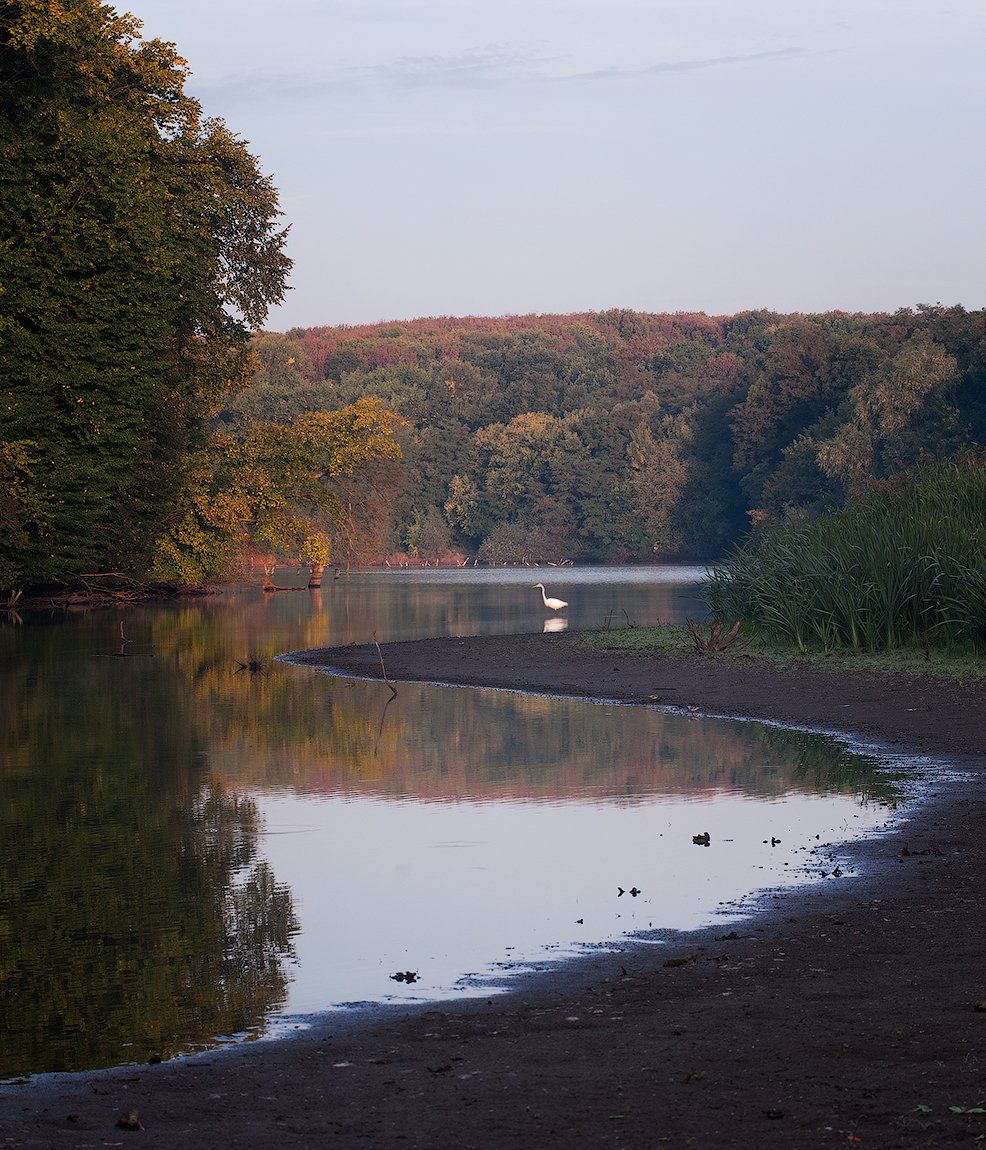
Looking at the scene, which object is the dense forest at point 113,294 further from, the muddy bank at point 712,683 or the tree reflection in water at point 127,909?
the tree reflection in water at point 127,909

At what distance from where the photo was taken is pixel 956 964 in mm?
7133

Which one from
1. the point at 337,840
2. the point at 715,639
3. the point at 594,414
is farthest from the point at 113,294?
the point at 594,414

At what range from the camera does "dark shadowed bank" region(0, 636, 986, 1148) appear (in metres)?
5.19

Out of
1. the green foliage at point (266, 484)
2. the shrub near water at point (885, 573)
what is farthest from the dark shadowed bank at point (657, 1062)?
the green foliage at point (266, 484)

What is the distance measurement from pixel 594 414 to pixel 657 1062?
11408cm

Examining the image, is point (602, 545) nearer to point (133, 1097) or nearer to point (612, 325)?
point (612, 325)

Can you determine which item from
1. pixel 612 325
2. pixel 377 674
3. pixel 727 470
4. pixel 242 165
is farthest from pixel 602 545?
pixel 377 674

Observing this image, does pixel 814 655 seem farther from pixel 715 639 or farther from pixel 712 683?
pixel 712 683

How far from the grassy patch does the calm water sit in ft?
13.6

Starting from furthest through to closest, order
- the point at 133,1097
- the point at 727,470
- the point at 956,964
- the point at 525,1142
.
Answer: the point at 727,470 → the point at 956,964 → the point at 133,1097 → the point at 525,1142

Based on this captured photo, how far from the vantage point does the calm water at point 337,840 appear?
769 cm

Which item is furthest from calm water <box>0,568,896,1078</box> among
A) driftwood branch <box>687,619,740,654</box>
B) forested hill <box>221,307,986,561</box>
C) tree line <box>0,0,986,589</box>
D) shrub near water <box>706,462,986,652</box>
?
forested hill <box>221,307,986,561</box>

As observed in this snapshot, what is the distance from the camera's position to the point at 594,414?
119 metres

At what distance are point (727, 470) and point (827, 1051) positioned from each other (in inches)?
4074
